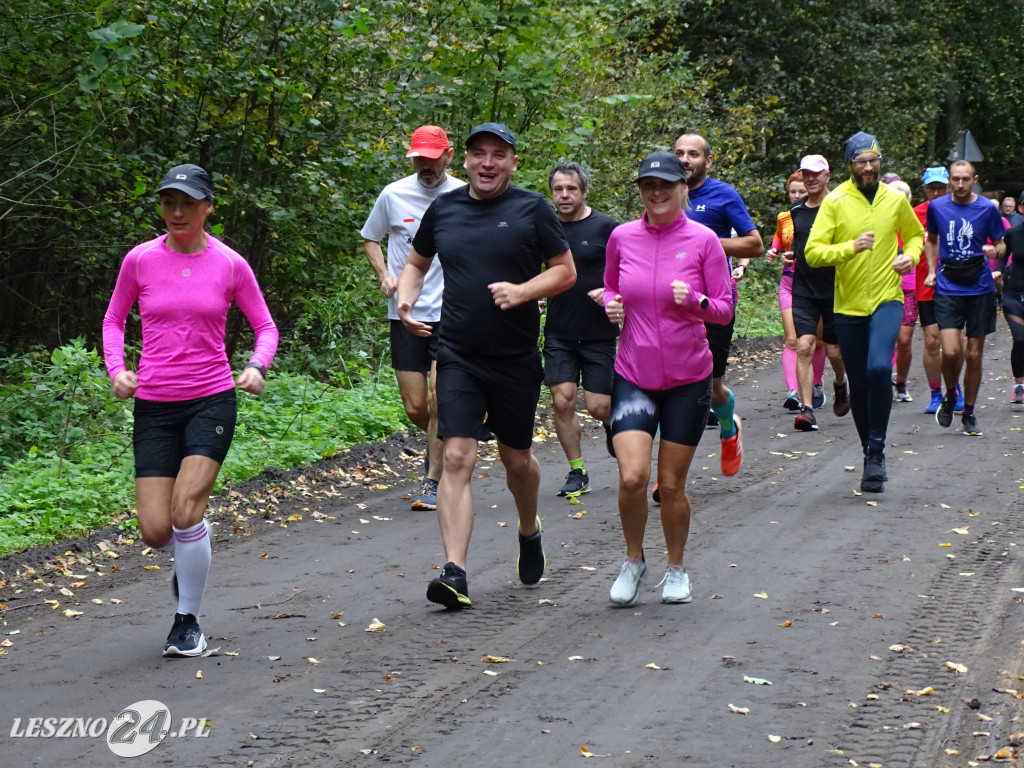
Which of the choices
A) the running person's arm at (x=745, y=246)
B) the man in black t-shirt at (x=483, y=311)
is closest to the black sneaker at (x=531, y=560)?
the man in black t-shirt at (x=483, y=311)

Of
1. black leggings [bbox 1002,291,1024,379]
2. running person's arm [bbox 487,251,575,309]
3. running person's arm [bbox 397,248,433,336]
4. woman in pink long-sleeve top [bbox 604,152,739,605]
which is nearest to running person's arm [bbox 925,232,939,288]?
black leggings [bbox 1002,291,1024,379]

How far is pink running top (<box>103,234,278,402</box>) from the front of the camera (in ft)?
19.5

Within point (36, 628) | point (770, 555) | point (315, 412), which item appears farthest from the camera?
point (315, 412)

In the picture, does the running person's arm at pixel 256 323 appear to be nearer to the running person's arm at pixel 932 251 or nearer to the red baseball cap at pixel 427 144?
the red baseball cap at pixel 427 144

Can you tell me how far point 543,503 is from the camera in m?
9.59

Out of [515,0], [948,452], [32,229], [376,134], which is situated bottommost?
[948,452]

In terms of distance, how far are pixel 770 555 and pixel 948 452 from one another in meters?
4.23

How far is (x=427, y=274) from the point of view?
9102mm

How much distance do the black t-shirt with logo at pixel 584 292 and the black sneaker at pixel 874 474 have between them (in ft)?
6.81

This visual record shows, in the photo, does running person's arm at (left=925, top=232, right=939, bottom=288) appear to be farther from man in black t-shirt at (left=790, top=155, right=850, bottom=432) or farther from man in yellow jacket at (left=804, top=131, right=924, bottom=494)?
man in yellow jacket at (left=804, top=131, right=924, bottom=494)

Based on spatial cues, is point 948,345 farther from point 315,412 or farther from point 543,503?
point 315,412

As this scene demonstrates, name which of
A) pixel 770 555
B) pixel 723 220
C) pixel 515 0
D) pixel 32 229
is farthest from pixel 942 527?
pixel 32 229

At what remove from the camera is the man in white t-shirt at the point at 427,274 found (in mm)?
8992

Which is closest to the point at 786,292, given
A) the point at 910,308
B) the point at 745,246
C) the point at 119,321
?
the point at 910,308
